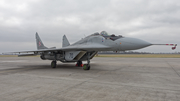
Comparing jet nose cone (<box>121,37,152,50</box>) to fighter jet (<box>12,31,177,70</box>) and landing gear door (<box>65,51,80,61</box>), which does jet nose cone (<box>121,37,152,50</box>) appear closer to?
fighter jet (<box>12,31,177,70</box>)

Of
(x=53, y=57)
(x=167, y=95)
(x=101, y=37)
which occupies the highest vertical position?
(x=101, y=37)

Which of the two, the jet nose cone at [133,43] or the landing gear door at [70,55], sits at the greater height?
the jet nose cone at [133,43]

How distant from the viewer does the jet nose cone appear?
24.3 ft

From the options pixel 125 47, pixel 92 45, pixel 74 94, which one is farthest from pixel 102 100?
pixel 92 45

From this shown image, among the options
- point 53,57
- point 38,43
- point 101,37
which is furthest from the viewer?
A: point 38,43

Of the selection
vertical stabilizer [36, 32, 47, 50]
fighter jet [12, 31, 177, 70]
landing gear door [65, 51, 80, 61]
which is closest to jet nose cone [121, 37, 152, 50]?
fighter jet [12, 31, 177, 70]

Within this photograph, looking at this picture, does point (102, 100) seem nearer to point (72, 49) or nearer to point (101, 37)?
point (101, 37)

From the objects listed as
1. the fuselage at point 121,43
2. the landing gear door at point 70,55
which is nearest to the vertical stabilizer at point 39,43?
the landing gear door at point 70,55

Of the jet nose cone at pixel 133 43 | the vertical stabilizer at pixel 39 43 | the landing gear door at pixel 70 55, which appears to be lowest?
the landing gear door at pixel 70 55

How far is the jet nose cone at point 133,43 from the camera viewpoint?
7412 mm

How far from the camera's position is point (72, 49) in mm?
10109

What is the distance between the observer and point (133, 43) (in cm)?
763

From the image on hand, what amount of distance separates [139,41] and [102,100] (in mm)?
5203

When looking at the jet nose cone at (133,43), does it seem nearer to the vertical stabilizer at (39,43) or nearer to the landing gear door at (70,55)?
the landing gear door at (70,55)
